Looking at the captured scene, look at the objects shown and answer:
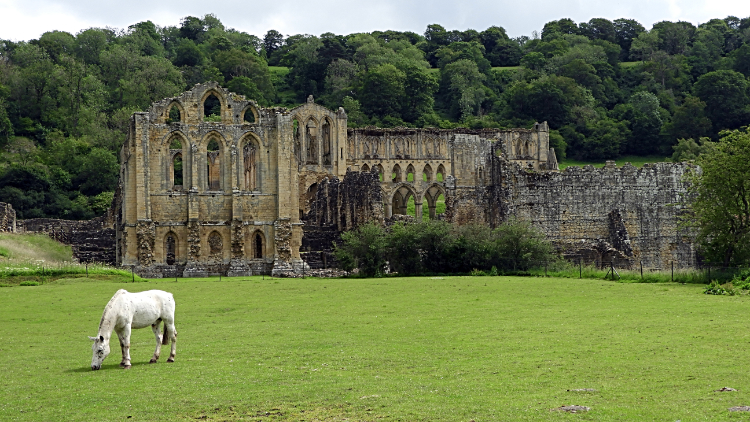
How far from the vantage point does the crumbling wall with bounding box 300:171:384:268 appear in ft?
200

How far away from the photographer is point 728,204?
1683 inches

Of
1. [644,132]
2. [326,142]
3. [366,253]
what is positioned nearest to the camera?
[366,253]

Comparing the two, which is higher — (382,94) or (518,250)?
(382,94)

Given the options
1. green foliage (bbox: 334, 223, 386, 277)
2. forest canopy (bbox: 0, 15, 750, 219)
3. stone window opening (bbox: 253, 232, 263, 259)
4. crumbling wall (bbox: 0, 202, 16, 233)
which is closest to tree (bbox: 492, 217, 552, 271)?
green foliage (bbox: 334, 223, 386, 277)

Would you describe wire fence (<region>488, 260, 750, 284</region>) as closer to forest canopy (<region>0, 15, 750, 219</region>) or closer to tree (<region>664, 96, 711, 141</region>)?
forest canopy (<region>0, 15, 750, 219</region>)

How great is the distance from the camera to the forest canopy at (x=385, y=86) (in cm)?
10912

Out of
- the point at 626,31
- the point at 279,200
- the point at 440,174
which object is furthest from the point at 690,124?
the point at 279,200

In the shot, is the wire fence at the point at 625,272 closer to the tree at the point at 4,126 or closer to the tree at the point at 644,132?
the tree at the point at 644,132

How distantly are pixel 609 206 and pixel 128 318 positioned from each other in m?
42.1

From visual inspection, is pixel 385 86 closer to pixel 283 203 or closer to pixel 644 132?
pixel 644 132

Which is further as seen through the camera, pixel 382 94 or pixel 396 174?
pixel 382 94

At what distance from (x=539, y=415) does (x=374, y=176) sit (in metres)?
48.7

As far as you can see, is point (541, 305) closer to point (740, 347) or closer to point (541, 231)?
point (740, 347)

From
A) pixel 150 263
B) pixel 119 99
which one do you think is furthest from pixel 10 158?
pixel 150 263
